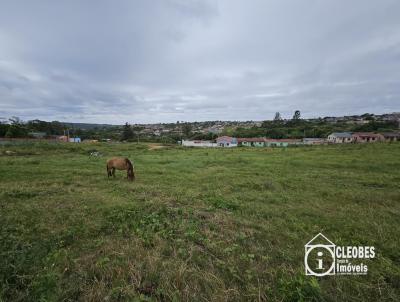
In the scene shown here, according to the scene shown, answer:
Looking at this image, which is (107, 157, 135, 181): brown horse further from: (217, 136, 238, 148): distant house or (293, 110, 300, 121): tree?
(293, 110, 300, 121): tree

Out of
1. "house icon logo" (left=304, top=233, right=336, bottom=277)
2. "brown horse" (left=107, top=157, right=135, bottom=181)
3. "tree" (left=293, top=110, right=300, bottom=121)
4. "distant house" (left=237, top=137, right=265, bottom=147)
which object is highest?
"tree" (left=293, top=110, right=300, bottom=121)

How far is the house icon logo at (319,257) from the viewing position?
10.3ft

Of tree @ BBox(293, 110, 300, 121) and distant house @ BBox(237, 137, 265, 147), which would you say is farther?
tree @ BBox(293, 110, 300, 121)

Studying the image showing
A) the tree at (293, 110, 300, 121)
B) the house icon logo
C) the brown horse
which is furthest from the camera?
the tree at (293, 110, 300, 121)

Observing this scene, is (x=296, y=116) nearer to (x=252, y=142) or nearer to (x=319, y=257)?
(x=252, y=142)

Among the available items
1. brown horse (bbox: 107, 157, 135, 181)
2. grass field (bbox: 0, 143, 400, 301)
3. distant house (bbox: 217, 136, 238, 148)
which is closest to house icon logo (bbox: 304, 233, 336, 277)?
grass field (bbox: 0, 143, 400, 301)

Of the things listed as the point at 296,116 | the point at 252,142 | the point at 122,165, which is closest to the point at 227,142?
the point at 252,142

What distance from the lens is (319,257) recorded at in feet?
11.6

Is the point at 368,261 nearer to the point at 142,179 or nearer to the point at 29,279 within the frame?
the point at 29,279

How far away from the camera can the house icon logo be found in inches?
124

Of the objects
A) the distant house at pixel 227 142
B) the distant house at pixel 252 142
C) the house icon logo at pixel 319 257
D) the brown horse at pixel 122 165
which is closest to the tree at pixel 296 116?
the distant house at pixel 252 142

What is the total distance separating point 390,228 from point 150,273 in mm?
5348

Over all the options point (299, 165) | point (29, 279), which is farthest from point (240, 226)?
point (299, 165)

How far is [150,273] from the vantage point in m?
2.90
